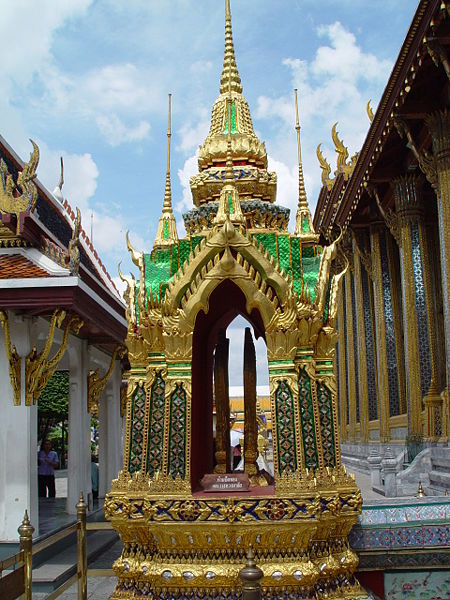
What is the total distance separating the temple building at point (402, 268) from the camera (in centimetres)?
1287

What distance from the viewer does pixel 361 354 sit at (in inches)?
890

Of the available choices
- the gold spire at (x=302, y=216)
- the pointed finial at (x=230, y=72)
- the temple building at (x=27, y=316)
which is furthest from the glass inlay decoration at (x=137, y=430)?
the temple building at (x=27, y=316)

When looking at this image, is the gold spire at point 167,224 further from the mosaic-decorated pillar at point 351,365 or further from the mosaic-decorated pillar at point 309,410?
the mosaic-decorated pillar at point 351,365

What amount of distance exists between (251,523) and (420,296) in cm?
1285

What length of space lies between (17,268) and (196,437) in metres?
4.24

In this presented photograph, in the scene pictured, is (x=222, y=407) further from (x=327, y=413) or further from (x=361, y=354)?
(x=361, y=354)

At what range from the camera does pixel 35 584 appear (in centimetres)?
757

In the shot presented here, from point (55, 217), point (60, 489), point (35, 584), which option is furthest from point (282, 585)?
point (60, 489)

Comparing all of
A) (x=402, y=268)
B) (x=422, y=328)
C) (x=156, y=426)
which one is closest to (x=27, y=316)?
(x=156, y=426)

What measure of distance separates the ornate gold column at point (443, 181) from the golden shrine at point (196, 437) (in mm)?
7795

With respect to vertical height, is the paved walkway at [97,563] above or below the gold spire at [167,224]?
below

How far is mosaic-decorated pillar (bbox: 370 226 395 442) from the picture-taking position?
64.6 ft

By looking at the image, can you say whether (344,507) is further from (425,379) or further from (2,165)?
(425,379)

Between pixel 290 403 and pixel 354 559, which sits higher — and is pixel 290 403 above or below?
above
